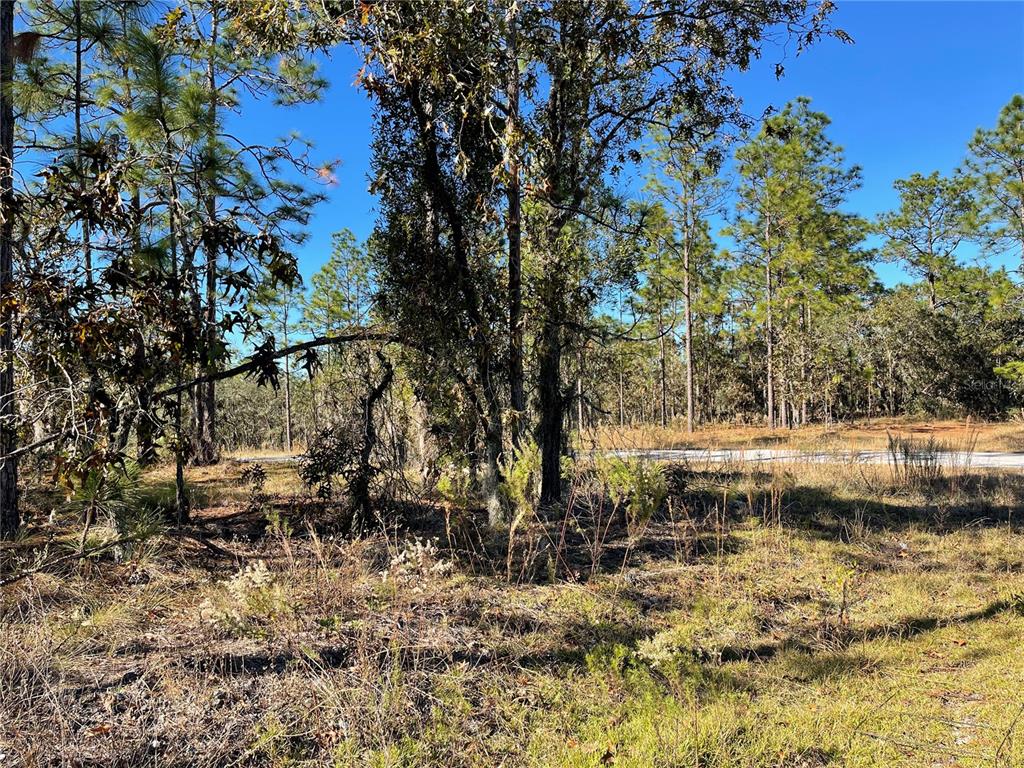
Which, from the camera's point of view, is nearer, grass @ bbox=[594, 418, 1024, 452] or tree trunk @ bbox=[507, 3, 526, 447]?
tree trunk @ bbox=[507, 3, 526, 447]

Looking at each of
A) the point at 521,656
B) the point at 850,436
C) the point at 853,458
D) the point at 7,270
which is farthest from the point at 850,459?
the point at 7,270

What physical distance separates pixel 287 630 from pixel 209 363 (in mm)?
1587

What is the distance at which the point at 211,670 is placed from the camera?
3062 millimetres

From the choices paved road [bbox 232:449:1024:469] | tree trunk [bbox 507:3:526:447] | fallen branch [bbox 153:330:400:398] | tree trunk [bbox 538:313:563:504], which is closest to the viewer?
fallen branch [bbox 153:330:400:398]

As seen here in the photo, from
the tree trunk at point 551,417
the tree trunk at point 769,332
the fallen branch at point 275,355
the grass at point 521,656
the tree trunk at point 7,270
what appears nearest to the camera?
the grass at point 521,656

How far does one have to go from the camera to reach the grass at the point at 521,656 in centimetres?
254

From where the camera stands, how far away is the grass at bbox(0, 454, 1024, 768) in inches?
100

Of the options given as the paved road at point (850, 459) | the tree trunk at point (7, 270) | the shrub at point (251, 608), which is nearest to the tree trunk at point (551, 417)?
the paved road at point (850, 459)

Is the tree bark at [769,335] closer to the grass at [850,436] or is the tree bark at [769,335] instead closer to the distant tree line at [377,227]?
the grass at [850,436]

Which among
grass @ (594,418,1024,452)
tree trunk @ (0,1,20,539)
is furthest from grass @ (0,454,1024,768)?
grass @ (594,418,1024,452)

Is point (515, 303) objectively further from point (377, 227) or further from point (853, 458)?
point (853, 458)

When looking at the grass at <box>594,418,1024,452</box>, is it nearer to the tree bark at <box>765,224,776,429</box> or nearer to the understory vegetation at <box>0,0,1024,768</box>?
the tree bark at <box>765,224,776,429</box>

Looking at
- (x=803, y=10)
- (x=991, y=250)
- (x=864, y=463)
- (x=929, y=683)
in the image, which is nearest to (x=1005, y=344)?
(x=991, y=250)

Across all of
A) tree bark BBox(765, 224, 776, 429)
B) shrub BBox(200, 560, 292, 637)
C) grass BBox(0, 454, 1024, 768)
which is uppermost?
tree bark BBox(765, 224, 776, 429)
